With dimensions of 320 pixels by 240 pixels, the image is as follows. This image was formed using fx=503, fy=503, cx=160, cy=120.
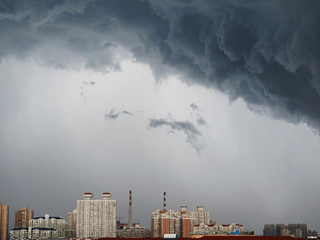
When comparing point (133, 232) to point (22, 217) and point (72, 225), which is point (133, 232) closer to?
point (72, 225)

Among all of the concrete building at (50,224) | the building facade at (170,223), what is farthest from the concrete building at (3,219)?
the building facade at (170,223)

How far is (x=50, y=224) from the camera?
18300 cm

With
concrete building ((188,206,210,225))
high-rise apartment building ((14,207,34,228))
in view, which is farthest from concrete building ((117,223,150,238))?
high-rise apartment building ((14,207,34,228))

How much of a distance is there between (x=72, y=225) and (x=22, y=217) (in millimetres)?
18677

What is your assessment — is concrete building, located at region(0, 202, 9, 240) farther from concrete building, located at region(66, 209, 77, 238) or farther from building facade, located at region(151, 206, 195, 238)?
building facade, located at region(151, 206, 195, 238)

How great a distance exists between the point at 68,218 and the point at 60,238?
773 inches

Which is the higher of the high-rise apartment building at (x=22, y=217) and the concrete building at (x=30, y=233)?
the high-rise apartment building at (x=22, y=217)

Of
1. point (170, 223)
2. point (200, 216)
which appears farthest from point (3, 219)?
point (200, 216)

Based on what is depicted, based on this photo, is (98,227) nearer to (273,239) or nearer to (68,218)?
(68,218)

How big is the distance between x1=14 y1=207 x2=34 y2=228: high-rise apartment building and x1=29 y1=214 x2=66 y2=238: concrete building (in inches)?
181

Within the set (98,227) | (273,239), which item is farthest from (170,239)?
(98,227)

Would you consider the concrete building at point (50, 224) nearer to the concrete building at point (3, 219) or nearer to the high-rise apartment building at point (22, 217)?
the high-rise apartment building at point (22, 217)

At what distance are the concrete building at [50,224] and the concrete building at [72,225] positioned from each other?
7.36 feet

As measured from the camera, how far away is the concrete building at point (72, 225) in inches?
7263
